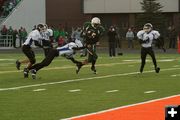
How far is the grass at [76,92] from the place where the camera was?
1087 cm

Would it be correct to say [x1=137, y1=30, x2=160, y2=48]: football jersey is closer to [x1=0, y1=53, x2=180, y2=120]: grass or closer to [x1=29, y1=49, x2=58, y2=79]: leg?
[x1=0, y1=53, x2=180, y2=120]: grass

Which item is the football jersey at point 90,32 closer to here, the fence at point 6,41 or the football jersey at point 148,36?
the football jersey at point 148,36

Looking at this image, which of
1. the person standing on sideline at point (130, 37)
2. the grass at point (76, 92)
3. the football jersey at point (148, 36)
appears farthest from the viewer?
the person standing on sideline at point (130, 37)

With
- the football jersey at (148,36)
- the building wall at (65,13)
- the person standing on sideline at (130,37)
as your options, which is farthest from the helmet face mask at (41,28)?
the building wall at (65,13)

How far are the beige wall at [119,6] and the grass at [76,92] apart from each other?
3486 cm

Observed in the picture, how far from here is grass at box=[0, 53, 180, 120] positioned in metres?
10.9

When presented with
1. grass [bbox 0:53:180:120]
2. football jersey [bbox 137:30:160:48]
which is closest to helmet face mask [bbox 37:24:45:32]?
grass [bbox 0:53:180:120]

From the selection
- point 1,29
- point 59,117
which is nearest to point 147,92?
point 59,117

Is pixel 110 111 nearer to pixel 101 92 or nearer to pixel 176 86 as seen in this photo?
pixel 101 92

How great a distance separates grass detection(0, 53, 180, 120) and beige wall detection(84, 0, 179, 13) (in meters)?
34.9

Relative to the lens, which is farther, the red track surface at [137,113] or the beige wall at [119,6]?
the beige wall at [119,6]

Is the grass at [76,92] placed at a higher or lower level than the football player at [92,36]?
lower

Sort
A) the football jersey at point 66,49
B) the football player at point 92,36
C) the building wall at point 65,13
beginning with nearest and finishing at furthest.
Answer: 1. the football jersey at point 66,49
2. the football player at point 92,36
3. the building wall at point 65,13

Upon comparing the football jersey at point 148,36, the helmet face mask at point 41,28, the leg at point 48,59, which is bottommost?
the leg at point 48,59
